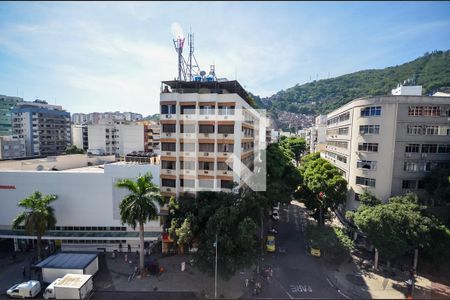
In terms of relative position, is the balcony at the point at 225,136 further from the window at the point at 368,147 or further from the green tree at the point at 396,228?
the window at the point at 368,147

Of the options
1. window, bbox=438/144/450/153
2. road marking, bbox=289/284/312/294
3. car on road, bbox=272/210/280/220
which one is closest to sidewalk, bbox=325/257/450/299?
road marking, bbox=289/284/312/294

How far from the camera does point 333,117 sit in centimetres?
4412

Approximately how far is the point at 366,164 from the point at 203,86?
2482 cm

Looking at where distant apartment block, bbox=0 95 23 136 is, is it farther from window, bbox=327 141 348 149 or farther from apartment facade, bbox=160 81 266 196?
window, bbox=327 141 348 149

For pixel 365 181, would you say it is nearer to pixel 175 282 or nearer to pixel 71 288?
pixel 175 282

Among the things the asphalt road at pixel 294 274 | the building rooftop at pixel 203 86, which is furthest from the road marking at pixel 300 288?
the building rooftop at pixel 203 86

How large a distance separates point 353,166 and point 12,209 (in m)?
46.3

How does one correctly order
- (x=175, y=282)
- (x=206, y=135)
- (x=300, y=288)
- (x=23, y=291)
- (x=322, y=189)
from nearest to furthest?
(x=23, y=291) < (x=300, y=288) < (x=175, y=282) < (x=206, y=135) < (x=322, y=189)

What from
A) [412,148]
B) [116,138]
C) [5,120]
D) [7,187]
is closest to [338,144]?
[412,148]

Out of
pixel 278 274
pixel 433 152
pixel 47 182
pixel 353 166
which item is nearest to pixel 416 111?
pixel 433 152

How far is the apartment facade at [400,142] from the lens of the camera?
26719 millimetres

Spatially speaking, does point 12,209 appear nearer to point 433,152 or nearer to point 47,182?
point 47,182

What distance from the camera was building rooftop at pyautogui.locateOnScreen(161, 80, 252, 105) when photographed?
2736cm

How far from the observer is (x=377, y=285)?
2170 centimetres
